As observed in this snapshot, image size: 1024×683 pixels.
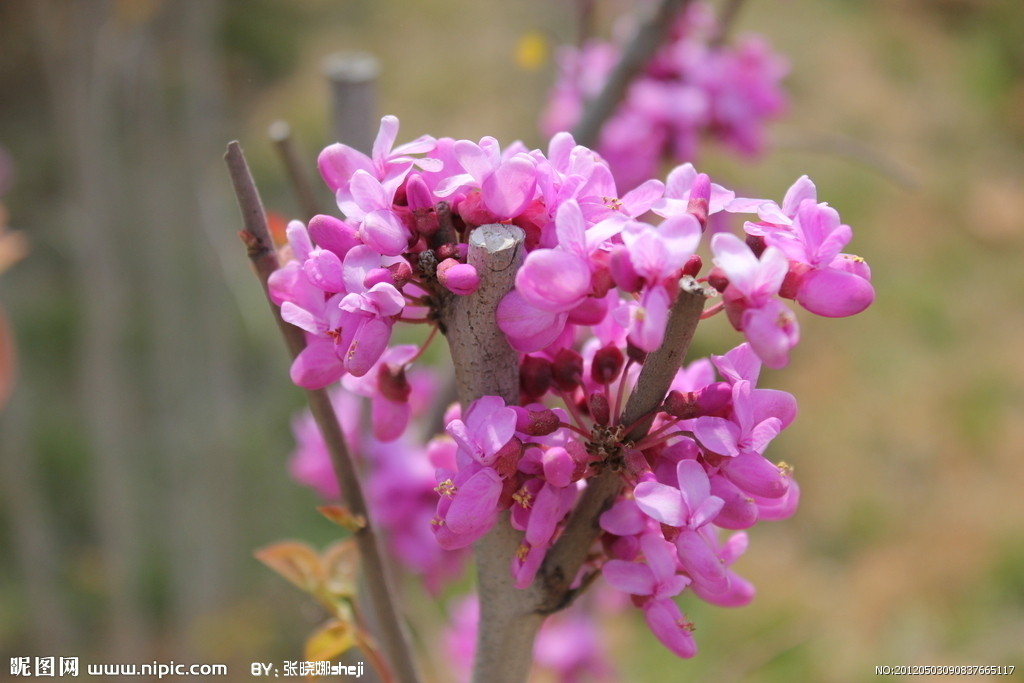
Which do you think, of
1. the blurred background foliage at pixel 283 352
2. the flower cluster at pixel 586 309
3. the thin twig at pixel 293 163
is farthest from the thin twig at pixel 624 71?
the flower cluster at pixel 586 309

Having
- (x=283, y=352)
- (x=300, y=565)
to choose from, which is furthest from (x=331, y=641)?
(x=283, y=352)

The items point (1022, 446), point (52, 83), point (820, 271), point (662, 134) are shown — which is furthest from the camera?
point (1022, 446)

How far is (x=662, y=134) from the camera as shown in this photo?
0.89 metres

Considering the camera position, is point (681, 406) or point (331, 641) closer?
point (681, 406)

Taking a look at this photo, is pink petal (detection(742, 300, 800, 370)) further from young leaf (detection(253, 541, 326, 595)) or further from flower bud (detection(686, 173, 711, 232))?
young leaf (detection(253, 541, 326, 595))

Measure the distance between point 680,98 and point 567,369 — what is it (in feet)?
2.00

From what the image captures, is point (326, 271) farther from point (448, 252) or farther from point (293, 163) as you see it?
point (293, 163)

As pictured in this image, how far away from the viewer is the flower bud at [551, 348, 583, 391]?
34cm

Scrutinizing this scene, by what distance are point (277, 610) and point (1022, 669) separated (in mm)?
1248

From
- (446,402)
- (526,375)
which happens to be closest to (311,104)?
(446,402)

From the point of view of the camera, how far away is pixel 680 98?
878 millimetres

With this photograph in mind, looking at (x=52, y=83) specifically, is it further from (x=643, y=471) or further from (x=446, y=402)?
(x=643, y=471)

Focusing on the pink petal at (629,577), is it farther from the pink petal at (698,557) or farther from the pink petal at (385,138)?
the pink petal at (385,138)

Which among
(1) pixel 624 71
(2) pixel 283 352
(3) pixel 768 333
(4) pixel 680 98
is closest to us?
(3) pixel 768 333
